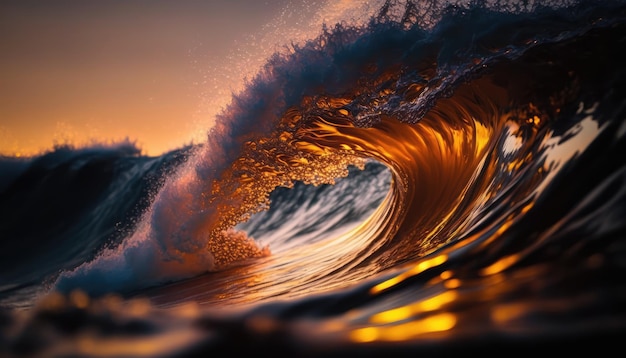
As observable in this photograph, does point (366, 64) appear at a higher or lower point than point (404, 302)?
higher

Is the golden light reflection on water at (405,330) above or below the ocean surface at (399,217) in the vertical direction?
below

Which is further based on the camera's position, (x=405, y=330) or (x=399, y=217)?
(x=399, y=217)

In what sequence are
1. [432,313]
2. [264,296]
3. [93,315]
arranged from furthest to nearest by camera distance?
[264,296] → [432,313] → [93,315]

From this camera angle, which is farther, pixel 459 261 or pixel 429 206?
pixel 429 206

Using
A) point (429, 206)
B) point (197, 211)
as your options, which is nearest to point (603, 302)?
point (429, 206)

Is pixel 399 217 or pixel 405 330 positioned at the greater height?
pixel 399 217

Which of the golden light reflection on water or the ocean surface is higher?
the ocean surface

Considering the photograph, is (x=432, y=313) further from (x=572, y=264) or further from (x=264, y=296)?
(x=264, y=296)

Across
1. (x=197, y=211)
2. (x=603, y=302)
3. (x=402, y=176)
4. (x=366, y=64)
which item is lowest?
(x=603, y=302)
